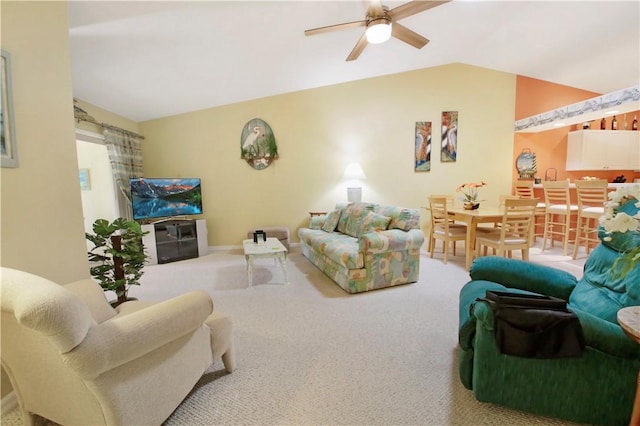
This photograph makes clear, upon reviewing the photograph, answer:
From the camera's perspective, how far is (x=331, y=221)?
425 centimetres

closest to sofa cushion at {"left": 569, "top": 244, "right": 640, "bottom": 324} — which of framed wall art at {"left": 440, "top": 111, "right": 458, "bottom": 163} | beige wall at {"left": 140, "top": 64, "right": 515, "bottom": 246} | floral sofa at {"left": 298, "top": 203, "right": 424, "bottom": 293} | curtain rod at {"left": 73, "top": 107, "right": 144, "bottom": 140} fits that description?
floral sofa at {"left": 298, "top": 203, "right": 424, "bottom": 293}

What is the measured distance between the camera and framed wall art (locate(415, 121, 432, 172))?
4.97 m

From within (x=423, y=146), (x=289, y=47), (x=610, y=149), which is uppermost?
(x=289, y=47)

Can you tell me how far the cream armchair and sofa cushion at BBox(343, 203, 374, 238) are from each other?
2599mm

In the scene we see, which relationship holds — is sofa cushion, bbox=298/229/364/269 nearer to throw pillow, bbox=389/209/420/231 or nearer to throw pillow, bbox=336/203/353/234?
throw pillow, bbox=336/203/353/234

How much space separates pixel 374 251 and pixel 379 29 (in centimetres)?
201

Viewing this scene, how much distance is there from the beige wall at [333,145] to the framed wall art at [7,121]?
3320mm

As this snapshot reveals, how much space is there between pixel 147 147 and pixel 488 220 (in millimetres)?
5398

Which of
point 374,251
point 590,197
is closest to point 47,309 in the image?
point 374,251

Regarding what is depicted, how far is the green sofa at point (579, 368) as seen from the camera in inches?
47.4

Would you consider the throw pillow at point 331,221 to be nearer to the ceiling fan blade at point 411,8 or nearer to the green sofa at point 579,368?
the ceiling fan blade at point 411,8

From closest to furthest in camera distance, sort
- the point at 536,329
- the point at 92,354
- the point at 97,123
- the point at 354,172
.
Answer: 1. the point at 92,354
2. the point at 536,329
3. the point at 97,123
4. the point at 354,172

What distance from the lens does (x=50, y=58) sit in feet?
5.57

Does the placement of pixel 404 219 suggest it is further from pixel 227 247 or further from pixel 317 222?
pixel 227 247
